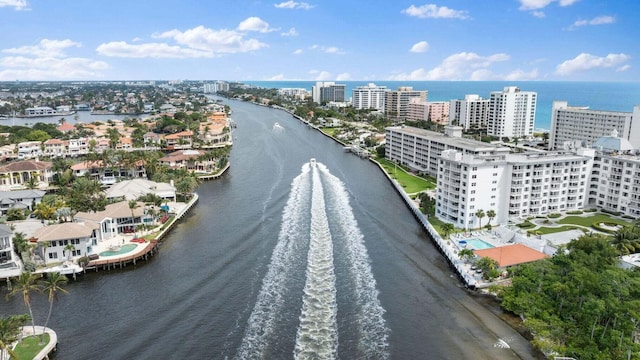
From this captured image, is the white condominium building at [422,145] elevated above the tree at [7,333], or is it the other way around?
the white condominium building at [422,145]

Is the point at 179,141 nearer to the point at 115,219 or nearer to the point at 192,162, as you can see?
the point at 192,162

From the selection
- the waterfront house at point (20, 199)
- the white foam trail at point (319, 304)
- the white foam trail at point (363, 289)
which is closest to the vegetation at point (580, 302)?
the white foam trail at point (363, 289)

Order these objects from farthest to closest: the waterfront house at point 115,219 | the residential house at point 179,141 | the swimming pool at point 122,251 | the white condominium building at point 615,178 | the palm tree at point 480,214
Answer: the residential house at point 179,141 → the white condominium building at point 615,178 → the palm tree at point 480,214 → the waterfront house at point 115,219 → the swimming pool at point 122,251

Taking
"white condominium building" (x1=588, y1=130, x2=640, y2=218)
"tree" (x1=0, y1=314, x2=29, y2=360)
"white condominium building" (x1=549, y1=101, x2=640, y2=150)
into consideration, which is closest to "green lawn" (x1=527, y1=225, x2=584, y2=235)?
"white condominium building" (x1=588, y1=130, x2=640, y2=218)

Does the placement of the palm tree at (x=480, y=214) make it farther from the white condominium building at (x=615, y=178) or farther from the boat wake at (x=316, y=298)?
the white condominium building at (x=615, y=178)

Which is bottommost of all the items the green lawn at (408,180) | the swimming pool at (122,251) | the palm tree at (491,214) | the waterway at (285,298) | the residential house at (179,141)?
the waterway at (285,298)

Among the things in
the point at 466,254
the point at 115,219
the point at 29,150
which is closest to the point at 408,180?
the point at 466,254
